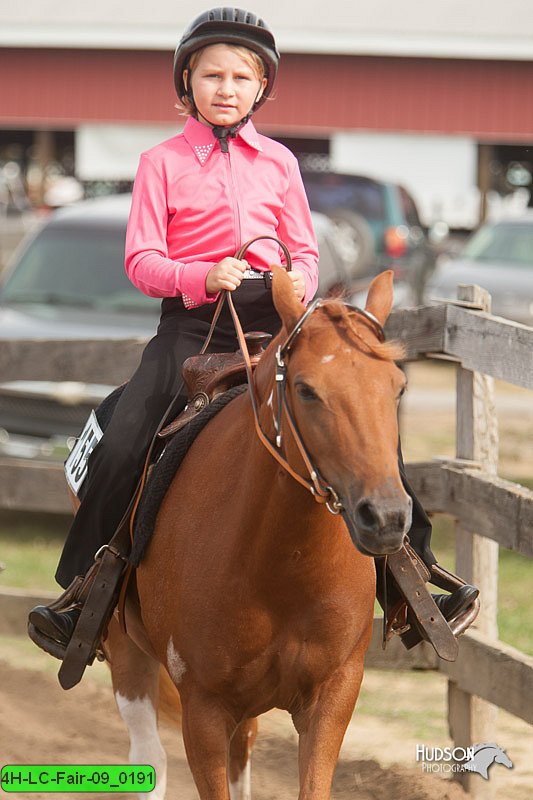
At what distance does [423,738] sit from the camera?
606 cm

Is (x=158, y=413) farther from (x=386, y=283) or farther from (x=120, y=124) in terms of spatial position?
(x=120, y=124)

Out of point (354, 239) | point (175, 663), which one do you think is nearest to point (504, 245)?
point (354, 239)

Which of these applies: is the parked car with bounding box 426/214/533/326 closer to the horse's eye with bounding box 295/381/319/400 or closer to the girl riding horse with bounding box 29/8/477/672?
the girl riding horse with bounding box 29/8/477/672

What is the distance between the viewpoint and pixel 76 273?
1015 cm

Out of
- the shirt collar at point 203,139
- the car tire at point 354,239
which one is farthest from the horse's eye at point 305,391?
the car tire at point 354,239

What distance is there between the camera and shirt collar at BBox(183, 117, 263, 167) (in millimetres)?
4434

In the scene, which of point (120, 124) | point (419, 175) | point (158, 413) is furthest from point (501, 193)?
point (158, 413)

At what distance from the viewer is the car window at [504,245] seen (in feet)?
58.3

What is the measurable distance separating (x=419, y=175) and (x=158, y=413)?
25067mm

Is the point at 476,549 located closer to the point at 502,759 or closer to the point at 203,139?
the point at 502,759

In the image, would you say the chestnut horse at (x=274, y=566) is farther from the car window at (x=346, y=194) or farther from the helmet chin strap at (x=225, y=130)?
the car window at (x=346, y=194)

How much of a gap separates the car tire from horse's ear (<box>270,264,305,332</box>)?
15559mm

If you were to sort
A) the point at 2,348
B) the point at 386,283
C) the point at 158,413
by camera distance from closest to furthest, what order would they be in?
the point at 386,283 < the point at 158,413 < the point at 2,348

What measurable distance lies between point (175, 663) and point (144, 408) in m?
0.95
